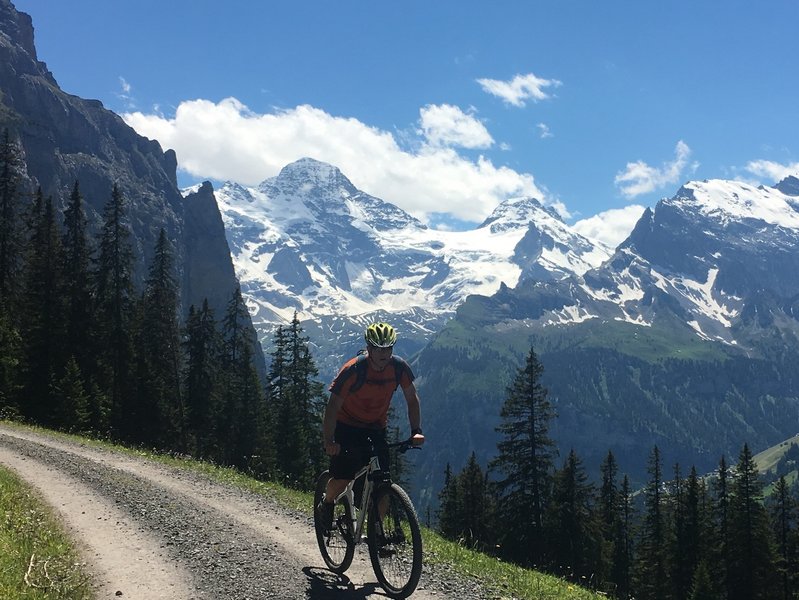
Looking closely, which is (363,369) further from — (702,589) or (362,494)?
(702,589)

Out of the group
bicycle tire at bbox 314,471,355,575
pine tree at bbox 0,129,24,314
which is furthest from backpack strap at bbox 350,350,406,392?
pine tree at bbox 0,129,24,314

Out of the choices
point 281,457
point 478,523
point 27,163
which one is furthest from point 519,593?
point 27,163

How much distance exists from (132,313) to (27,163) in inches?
6905

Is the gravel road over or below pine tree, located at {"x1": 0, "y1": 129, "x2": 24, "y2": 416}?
below

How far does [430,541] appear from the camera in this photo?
43.5 ft

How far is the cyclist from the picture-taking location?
9.28 meters

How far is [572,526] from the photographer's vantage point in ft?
132

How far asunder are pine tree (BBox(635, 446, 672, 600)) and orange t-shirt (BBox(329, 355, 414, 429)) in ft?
145

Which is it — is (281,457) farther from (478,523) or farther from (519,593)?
(519,593)

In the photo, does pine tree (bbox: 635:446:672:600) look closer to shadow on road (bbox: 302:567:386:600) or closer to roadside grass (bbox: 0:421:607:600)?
roadside grass (bbox: 0:421:607:600)

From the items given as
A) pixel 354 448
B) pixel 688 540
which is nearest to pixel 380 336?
pixel 354 448

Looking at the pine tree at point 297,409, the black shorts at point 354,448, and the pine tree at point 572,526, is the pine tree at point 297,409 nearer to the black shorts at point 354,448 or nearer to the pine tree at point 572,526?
the pine tree at point 572,526

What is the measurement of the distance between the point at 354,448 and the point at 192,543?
12.7 ft

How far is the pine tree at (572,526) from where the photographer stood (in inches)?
1555
